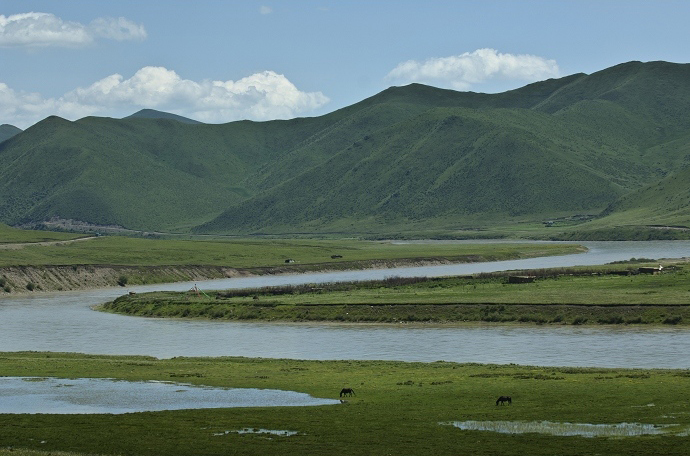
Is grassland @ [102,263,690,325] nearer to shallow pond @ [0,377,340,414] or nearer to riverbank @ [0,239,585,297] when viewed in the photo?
riverbank @ [0,239,585,297]

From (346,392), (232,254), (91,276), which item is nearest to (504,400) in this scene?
(346,392)

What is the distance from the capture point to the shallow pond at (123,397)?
44531 mm

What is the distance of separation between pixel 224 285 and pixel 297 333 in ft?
159

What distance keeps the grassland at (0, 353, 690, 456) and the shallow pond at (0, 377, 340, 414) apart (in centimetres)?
152

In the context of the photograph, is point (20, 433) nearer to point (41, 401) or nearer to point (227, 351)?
point (41, 401)

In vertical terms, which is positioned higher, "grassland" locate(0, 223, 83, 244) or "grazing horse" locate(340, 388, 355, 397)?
"grassland" locate(0, 223, 83, 244)

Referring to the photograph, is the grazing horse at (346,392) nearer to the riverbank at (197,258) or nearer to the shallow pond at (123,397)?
the shallow pond at (123,397)

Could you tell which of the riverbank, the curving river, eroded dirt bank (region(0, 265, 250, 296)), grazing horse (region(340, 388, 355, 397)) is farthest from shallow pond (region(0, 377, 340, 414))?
eroded dirt bank (region(0, 265, 250, 296))

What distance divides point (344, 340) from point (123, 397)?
89.4ft

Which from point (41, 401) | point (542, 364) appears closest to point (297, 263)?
point (542, 364)

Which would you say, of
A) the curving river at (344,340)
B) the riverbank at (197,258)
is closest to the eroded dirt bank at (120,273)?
the riverbank at (197,258)

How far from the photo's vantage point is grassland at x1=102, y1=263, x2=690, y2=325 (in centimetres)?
7956

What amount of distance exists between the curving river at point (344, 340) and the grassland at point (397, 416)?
27.6 feet

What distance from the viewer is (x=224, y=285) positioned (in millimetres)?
126188
